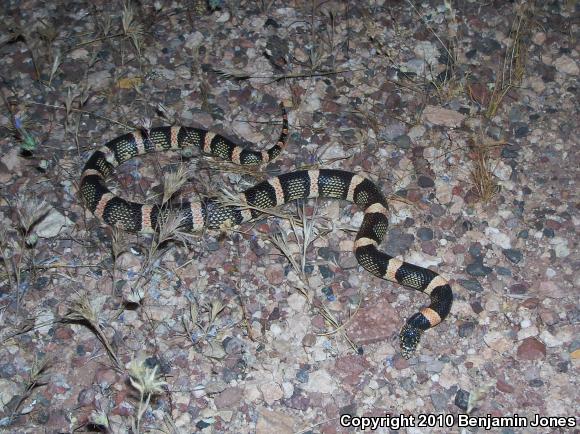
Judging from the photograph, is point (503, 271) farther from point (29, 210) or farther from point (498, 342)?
point (29, 210)

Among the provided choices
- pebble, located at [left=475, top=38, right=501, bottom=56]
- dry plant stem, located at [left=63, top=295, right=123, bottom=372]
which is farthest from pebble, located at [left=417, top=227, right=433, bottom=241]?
dry plant stem, located at [left=63, top=295, right=123, bottom=372]

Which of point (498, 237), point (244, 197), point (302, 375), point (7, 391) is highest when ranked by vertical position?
point (244, 197)

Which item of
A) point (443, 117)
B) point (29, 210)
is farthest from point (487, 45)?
point (29, 210)

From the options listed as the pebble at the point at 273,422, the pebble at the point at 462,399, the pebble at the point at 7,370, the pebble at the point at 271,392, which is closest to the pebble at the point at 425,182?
the pebble at the point at 462,399

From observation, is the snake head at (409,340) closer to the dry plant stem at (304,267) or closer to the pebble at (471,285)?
the dry plant stem at (304,267)

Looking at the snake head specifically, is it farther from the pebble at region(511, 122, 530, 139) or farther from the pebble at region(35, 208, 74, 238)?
the pebble at region(35, 208, 74, 238)
